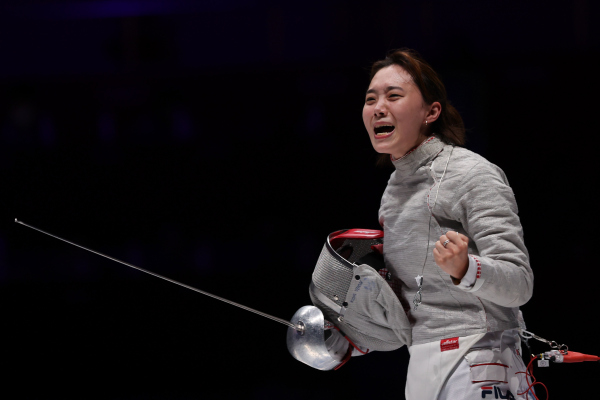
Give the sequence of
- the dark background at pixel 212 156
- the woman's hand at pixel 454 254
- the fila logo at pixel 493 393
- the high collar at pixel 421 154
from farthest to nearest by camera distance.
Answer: the dark background at pixel 212 156
the high collar at pixel 421 154
the fila logo at pixel 493 393
the woman's hand at pixel 454 254

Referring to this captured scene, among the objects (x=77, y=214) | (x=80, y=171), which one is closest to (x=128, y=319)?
(x=77, y=214)

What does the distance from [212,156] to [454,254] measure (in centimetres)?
210

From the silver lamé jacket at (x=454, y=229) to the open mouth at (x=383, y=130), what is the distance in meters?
0.08

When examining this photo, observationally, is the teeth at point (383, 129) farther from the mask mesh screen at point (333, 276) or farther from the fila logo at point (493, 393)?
the fila logo at point (493, 393)

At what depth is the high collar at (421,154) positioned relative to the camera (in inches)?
58.1

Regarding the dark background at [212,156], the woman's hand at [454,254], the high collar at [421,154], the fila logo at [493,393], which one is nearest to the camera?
the woman's hand at [454,254]

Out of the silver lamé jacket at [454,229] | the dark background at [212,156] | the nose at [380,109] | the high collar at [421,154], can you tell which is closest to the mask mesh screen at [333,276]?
the silver lamé jacket at [454,229]

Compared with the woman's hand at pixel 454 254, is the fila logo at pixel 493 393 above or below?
below

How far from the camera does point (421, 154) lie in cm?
148

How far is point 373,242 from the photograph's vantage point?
1.66 meters

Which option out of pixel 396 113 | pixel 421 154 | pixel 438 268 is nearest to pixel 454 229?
pixel 438 268

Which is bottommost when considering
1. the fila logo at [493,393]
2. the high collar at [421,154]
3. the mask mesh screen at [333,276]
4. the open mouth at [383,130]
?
the fila logo at [493,393]

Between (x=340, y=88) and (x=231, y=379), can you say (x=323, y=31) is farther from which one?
(x=231, y=379)

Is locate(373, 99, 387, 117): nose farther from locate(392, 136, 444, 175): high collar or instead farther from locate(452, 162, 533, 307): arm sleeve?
locate(452, 162, 533, 307): arm sleeve
